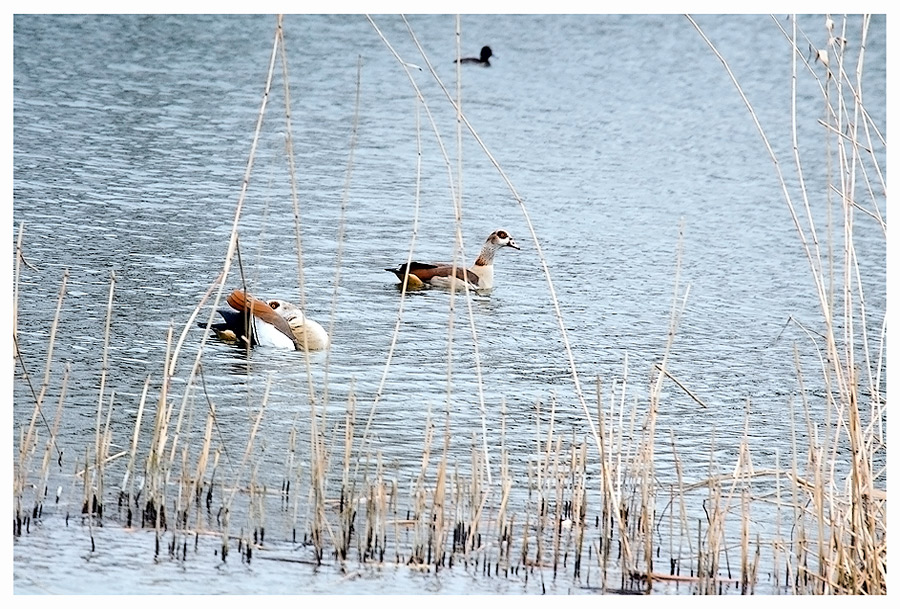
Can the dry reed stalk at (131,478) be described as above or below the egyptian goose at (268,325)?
below

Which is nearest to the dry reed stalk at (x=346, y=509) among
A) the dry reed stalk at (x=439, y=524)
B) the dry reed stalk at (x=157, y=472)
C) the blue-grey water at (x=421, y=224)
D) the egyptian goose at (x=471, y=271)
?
the blue-grey water at (x=421, y=224)

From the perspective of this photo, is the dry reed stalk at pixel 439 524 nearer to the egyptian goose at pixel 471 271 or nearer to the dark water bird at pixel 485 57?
the egyptian goose at pixel 471 271

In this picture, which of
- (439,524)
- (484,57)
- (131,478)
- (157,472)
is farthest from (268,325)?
(484,57)

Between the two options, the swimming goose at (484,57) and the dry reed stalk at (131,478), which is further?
the swimming goose at (484,57)

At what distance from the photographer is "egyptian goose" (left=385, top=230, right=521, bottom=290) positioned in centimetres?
814

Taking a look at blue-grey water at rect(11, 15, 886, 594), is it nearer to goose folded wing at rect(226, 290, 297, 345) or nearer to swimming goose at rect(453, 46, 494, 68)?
goose folded wing at rect(226, 290, 297, 345)

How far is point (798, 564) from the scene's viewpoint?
4.12 m

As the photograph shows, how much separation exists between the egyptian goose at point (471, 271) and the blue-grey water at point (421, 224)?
96 millimetres

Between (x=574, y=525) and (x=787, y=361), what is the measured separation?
110 inches

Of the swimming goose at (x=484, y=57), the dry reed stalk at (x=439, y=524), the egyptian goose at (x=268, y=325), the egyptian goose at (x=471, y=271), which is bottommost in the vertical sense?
the dry reed stalk at (x=439, y=524)

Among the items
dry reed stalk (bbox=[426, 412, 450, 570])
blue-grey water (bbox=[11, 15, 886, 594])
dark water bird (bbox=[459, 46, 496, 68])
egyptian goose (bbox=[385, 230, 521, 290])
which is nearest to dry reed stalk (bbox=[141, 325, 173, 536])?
blue-grey water (bbox=[11, 15, 886, 594])

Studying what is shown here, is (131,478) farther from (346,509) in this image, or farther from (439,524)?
(439,524)

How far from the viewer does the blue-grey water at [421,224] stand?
18.9 feet

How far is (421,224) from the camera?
31.1 feet
